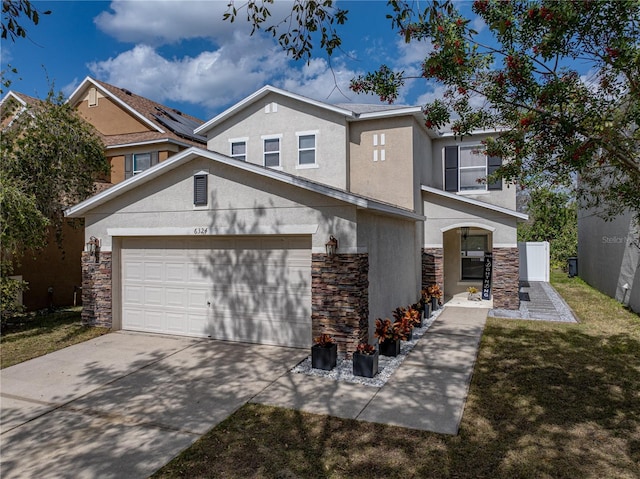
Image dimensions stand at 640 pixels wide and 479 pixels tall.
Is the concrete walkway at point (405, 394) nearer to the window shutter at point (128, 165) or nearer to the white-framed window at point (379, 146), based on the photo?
the white-framed window at point (379, 146)

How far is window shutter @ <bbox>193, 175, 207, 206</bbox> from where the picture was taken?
9672 millimetres

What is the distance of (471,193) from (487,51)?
10687mm

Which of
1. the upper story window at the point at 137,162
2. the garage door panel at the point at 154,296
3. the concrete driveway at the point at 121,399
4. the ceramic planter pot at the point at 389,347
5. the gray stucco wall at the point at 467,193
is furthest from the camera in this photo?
the upper story window at the point at 137,162

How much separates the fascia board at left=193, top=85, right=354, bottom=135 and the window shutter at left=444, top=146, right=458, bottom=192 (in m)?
4.75

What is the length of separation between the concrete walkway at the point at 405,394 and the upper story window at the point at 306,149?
787cm

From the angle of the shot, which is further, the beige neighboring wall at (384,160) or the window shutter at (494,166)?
the window shutter at (494,166)

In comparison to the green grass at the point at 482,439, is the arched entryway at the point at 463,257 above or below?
above

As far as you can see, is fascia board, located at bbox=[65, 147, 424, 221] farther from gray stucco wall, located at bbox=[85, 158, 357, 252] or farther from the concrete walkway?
the concrete walkway

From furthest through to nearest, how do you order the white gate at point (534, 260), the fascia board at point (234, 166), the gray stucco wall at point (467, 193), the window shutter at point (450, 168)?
the white gate at point (534, 260) → the window shutter at point (450, 168) → the gray stucco wall at point (467, 193) → the fascia board at point (234, 166)

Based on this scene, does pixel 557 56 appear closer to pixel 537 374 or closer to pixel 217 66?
pixel 537 374

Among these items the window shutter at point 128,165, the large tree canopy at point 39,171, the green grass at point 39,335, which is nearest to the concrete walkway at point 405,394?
the green grass at point 39,335

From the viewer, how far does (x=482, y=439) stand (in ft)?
17.1

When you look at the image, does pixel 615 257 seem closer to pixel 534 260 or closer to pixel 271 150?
pixel 534 260

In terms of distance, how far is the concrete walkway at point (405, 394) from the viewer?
5.87 metres
